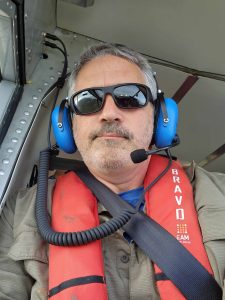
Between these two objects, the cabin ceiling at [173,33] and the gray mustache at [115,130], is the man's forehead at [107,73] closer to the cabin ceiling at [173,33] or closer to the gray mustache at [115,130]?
the gray mustache at [115,130]

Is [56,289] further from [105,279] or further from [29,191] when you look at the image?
[29,191]

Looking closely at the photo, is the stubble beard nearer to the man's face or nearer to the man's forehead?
the man's face

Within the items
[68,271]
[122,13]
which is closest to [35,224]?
[68,271]

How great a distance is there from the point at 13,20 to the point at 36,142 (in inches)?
23.5

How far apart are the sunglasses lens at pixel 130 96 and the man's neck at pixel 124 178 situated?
25cm

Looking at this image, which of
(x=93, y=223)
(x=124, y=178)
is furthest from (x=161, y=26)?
(x=93, y=223)

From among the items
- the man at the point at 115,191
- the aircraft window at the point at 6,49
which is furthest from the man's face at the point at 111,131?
the aircraft window at the point at 6,49

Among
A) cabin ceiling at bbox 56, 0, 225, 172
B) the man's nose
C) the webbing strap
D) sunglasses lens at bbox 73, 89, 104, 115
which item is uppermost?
cabin ceiling at bbox 56, 0, 225, 172

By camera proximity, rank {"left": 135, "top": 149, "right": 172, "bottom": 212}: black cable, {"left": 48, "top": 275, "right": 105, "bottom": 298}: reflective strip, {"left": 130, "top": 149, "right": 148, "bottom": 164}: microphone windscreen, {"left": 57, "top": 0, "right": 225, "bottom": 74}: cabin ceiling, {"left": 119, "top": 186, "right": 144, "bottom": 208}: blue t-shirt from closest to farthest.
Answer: {"left": 48, "top": 275, "right": 105, "bottom": 298}: reflective strip < {"left": 130, "top": 149, "right": 148, "bottom": 164}: microphone windscreen < {"left": 135, "top": 149, "right": 172, "bottom": 212}: black cable < {"left": 119, "top": 186, "right": 144, "bottom": 208}: blue t-shirt < {"left": 57, "top": 0, "right": 225, "bottom": 74}: cabin ceiling

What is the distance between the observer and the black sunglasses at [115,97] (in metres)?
1.45

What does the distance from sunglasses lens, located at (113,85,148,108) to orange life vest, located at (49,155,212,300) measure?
0.32 m

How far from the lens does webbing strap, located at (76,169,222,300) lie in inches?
46.6

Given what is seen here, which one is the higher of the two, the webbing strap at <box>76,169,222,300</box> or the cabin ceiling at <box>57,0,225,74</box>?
the cabin ceiling at <box>57,0,225,74</box>

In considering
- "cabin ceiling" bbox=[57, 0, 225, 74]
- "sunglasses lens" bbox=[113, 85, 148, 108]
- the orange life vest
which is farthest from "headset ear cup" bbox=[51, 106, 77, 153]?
"cabin ceiling" bbox=[57, 0, 225, 74]
